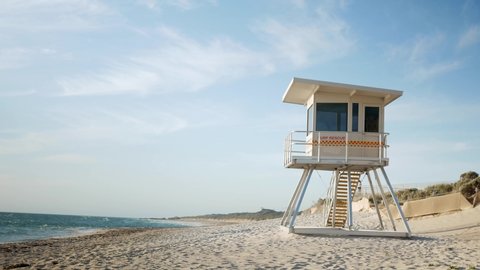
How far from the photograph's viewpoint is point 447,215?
969 inches

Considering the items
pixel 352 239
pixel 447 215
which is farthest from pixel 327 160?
pixel 447 215

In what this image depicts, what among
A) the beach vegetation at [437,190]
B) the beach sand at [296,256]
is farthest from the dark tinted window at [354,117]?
the beach vegetation at [437,190]

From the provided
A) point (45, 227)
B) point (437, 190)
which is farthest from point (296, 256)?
point (45, 227)

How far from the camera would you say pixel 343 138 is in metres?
18.3

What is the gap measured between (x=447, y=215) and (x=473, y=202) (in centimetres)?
140

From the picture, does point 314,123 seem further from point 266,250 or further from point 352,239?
point 266,250

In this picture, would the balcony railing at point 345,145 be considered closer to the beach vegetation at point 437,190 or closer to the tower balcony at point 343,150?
the tower balcony at point 343,150

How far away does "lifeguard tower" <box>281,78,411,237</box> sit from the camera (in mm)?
18062

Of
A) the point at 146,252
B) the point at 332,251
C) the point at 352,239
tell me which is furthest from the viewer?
the point at 352,239

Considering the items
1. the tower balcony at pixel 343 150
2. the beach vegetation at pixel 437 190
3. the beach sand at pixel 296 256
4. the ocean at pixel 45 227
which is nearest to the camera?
the beach sand at pixel 296 256

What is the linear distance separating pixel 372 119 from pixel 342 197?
3.85m

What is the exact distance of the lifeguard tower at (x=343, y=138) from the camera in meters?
18.1

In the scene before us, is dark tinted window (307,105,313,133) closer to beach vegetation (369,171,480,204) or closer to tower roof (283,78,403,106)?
tower roof (283,78,403,106)

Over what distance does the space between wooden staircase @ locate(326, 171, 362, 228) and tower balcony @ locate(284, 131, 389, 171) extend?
160 cm
